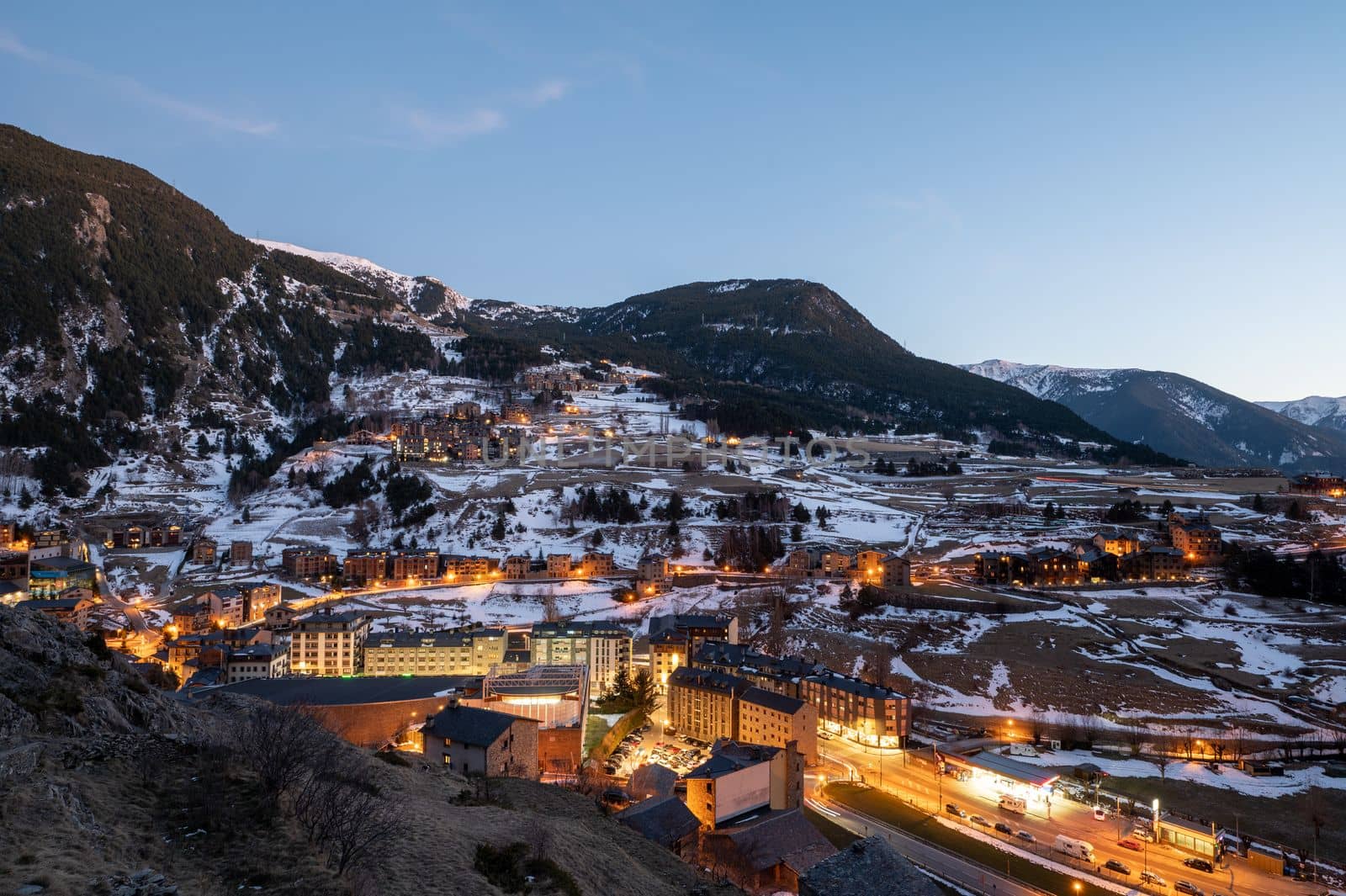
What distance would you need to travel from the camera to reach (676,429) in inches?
5207

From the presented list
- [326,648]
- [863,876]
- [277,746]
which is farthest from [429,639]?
[863,876]

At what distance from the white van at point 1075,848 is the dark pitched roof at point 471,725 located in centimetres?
1966

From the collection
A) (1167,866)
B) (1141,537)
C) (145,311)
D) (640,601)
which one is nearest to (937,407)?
(1141,537)

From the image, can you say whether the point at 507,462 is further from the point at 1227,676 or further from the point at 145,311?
the point at 1227,676

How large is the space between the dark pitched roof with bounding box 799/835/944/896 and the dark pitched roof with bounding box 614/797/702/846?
22.3 ft

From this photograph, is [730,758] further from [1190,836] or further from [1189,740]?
[1189,740]

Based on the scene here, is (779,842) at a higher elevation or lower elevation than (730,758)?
lower

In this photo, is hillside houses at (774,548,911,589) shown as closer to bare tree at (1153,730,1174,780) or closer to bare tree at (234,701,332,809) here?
bare tree at (1153,730,1174,780)

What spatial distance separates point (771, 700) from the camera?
129 feet

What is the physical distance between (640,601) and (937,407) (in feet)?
477

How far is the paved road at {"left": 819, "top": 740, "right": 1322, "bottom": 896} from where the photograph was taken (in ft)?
84.0

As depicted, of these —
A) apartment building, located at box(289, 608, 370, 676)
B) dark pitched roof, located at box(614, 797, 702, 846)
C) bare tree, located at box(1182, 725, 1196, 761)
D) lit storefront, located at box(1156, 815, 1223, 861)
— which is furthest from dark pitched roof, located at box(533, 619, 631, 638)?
lit storefront, located at box(1156, 815, 1223, 861)

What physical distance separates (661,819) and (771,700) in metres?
15.1

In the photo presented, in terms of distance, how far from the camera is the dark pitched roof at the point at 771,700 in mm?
38188
